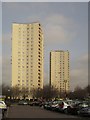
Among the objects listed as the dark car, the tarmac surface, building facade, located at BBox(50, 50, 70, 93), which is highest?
building facade, located at BBox(50, 50, 70, 93)

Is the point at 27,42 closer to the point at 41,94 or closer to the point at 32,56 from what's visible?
the point at 32,56

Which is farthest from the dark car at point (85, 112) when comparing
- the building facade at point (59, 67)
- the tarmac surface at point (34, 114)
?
the building facade at point (59, 67)

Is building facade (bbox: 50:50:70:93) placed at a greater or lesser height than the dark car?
greater

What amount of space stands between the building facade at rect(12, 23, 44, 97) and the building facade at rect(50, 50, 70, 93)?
501cm

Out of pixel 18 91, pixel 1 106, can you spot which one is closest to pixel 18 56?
pixel 18 91

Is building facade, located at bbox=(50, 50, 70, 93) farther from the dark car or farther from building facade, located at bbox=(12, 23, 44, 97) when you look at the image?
the dark car

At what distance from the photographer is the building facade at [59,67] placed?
112 metres

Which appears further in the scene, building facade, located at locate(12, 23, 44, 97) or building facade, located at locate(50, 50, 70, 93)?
building facade, located at locate(50, 50, 70, 93)

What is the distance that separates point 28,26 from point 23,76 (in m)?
17.7

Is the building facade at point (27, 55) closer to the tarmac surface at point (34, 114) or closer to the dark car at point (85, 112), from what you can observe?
the tarmac surface at point (34, 114)

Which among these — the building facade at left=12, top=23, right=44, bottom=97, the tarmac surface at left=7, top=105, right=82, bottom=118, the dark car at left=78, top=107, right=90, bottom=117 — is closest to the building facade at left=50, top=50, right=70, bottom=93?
the building facade at left=12, top=23, right=44, bottom=97

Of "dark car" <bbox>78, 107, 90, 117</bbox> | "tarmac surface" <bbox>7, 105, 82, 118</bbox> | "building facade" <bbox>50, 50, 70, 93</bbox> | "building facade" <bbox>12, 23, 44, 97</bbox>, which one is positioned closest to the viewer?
"dark car" <bbox>78, 107, 90, 117</bbox>

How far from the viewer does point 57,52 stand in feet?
366

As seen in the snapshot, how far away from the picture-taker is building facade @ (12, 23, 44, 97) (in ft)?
366
